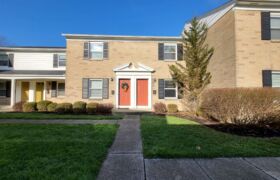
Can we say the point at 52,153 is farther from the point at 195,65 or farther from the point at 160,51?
the point at 160,51

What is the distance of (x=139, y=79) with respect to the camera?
1570cm

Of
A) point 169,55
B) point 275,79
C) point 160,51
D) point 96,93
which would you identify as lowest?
point 96,93

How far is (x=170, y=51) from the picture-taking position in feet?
53.0

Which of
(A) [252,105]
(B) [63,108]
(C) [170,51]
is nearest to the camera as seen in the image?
(A) [252,105]

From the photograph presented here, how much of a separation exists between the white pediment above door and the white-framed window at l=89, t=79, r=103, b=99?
5.38 ft

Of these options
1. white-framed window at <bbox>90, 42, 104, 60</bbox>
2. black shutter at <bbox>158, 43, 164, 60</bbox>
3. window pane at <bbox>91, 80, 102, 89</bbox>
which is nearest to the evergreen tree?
black shutter at <bbox>158, 43, 164, 60</bbox>

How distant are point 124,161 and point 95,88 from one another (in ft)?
38.5

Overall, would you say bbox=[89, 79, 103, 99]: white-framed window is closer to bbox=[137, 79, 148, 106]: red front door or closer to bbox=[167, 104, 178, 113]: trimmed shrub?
bbox=[137, 79, 148, 106]: red front door

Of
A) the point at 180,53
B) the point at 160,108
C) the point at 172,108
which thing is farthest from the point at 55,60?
the point at 172,108

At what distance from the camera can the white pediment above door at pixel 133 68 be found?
15.6 m

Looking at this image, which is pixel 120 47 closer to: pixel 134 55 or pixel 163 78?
pixel 134 55

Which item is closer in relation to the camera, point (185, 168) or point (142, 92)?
point (185, 168)

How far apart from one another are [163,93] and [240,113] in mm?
7831

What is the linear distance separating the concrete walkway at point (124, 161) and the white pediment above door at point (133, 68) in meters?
9.55
